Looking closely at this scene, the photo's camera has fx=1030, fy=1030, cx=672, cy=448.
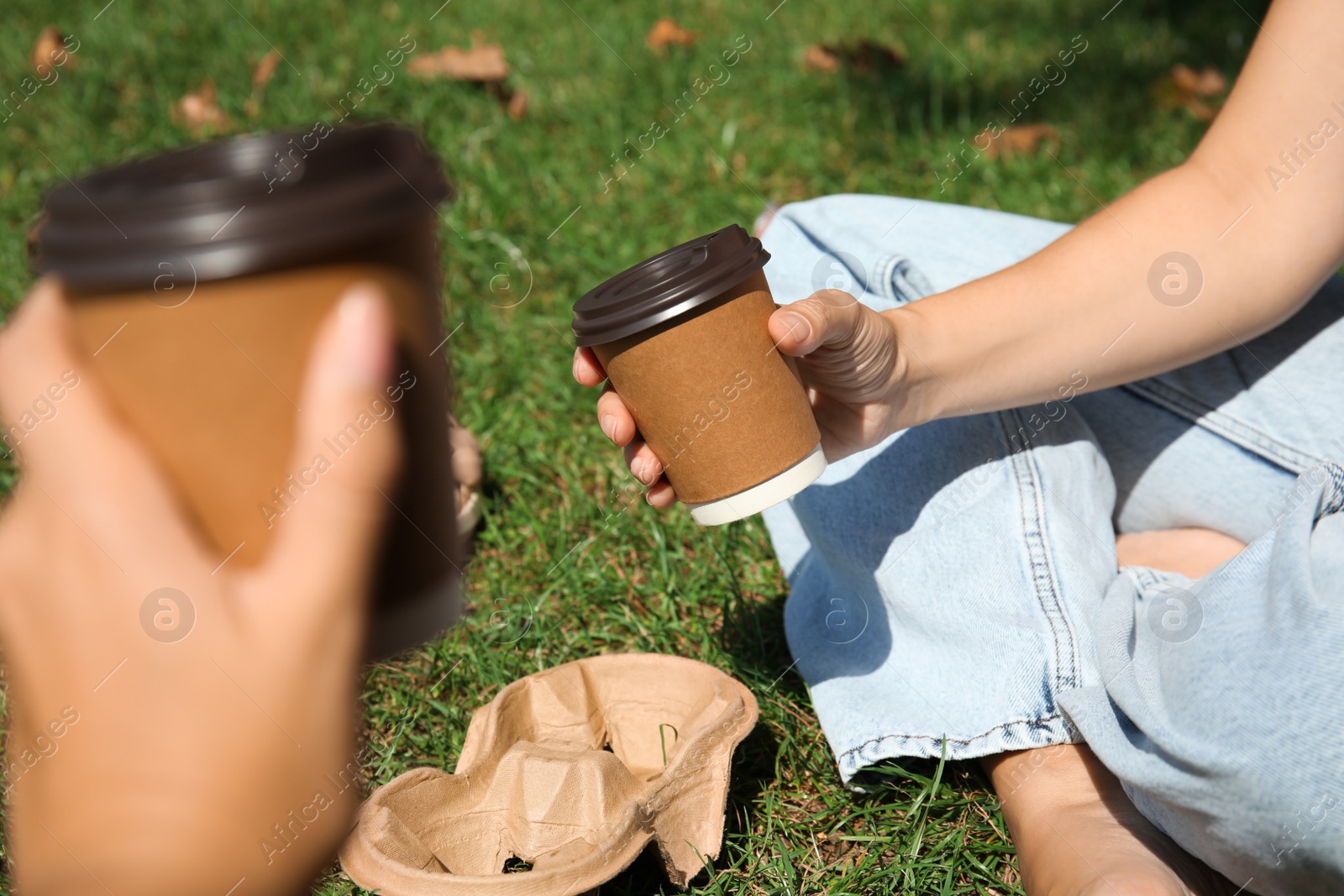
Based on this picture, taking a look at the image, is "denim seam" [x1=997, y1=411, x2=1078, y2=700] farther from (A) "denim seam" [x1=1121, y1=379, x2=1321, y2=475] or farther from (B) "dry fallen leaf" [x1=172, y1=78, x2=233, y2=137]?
(B) "dry fallen leaf" [x1=172, y1=78, x2=233, y2=137]

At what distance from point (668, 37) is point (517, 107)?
2.05 ft

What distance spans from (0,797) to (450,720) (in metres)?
0.60

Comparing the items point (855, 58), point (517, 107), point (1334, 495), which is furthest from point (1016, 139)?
point (1334, 495)

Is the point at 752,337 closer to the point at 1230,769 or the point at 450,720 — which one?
the point at 1230,769

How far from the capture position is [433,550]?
75 cm

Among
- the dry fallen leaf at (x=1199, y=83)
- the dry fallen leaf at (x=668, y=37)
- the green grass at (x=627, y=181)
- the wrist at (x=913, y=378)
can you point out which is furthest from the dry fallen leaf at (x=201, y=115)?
the dry fallen leaf at (x=1199, y=83)

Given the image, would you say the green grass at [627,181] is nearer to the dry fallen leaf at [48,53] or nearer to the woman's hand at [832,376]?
the dry fallen leaf at [48,53]

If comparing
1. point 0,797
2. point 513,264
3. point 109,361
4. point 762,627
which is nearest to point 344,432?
point 109,361

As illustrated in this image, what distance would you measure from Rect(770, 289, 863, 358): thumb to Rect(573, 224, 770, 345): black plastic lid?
69 mm

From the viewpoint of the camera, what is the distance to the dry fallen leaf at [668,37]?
3.47m

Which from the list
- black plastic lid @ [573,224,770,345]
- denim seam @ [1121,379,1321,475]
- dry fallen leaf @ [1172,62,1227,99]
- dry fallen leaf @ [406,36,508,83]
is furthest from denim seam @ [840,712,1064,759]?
dry fallen leaf @ [1172,62,1227,99]

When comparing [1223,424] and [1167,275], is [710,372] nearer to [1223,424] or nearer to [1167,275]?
[1167,275]

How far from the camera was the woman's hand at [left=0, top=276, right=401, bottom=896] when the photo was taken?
610mm

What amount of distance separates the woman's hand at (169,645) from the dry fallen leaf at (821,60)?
3.15 meters
